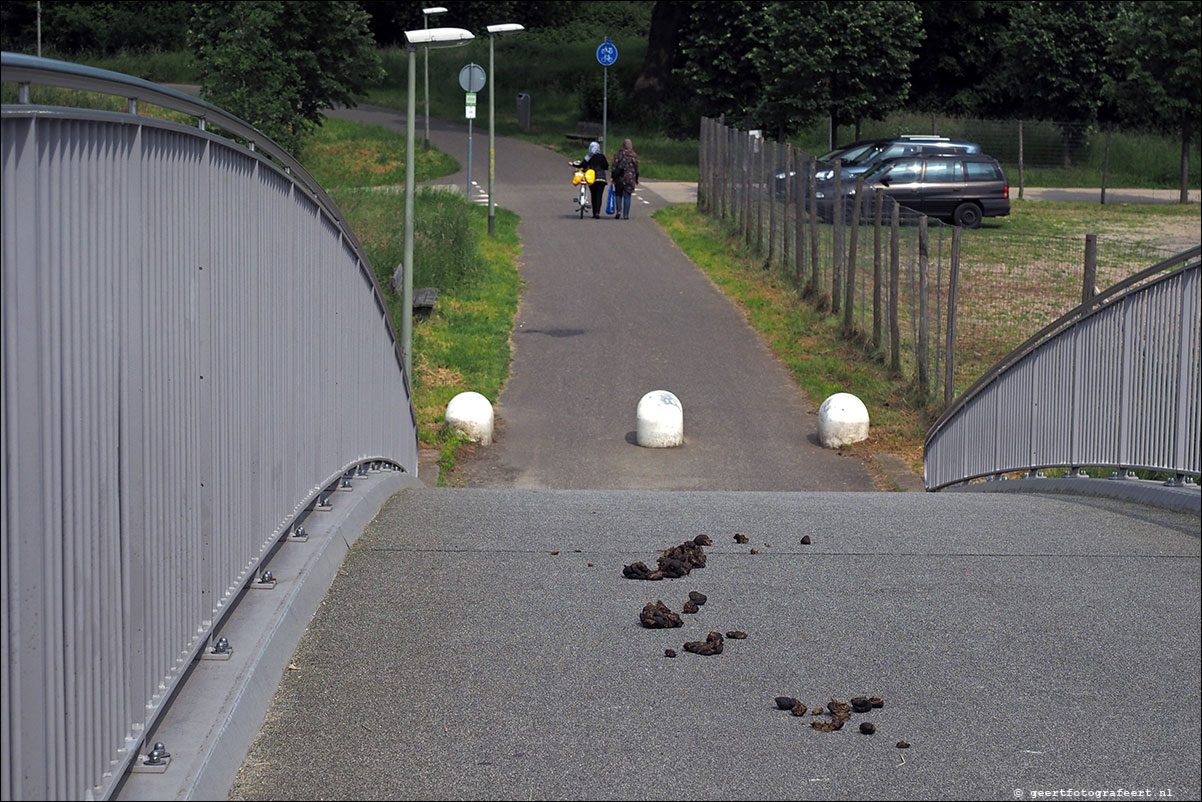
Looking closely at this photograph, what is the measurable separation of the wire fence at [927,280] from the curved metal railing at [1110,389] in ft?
6.19

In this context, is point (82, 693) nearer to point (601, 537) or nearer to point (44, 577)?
point (44, 577)

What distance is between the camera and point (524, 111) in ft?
160

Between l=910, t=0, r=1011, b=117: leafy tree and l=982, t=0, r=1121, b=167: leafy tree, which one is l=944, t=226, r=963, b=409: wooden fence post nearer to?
l=982, t=0, r=1121, b=167: leafy tree

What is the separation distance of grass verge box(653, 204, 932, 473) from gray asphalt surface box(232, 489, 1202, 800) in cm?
764

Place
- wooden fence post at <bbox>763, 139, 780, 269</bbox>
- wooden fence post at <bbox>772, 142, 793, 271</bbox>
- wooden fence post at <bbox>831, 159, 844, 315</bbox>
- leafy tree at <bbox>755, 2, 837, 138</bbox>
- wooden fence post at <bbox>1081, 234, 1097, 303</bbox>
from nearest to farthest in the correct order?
wooden fence post at <bbox>1081, 234, 1097, 303</bbox>
wooden fence post at <bbox>831, 159, 844, 315</bbox>
wooden fence post at <bbox>772, 142, 793, 271</bbox>
wooden fence post at <bbox>763, 139, 780, 269</bbox>
leafy tree at <bbox>755, 2, 837, 138</bbox>

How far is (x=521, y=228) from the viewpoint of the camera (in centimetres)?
2856

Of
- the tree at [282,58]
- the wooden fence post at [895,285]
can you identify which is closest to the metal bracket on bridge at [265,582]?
the wooden fence post at [895,285]

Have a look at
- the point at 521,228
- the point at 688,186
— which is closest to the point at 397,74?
the point at 688,186

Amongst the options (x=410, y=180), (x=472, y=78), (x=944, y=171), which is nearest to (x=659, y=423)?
(x=410, y=180)

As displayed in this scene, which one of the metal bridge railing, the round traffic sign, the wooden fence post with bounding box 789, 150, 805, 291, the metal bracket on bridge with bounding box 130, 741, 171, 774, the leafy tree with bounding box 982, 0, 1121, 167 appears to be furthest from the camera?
the leafy tree with bounding box 982, 0, 1121, 167

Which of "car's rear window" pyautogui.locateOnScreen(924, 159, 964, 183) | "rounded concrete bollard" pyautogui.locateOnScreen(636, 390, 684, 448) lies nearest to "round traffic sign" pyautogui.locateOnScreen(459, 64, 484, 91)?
"car's rear window" pyautogui.locateOnScreen(924, 159, 964, 183)

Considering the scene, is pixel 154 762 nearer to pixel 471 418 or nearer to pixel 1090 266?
pixel 1090 266

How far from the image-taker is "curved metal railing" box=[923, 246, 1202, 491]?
6141 mm

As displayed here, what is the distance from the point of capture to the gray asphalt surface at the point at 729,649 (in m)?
3.59
